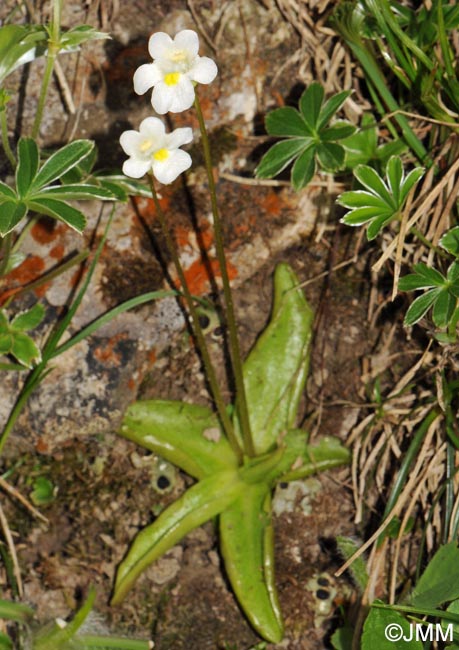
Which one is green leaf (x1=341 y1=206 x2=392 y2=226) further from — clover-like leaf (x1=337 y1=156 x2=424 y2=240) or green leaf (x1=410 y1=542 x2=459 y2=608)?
green leaf (x1=410 y1=542 x2=459 y2=608)

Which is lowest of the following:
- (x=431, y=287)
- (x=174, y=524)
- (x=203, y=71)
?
(x=174, y=524)

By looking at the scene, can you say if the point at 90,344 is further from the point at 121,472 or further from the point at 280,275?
the point at 280,275

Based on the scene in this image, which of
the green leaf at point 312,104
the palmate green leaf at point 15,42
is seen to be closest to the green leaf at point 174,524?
the green leaf at point 312,104

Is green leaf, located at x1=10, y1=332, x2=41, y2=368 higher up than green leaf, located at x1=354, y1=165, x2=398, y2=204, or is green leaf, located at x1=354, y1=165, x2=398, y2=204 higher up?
green leaf, located at x1=354, y1=165, x2=398, y2=204

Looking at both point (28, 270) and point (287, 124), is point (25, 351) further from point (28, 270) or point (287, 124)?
point (287, 124)

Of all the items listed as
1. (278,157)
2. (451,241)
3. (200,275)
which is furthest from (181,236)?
(451,241)

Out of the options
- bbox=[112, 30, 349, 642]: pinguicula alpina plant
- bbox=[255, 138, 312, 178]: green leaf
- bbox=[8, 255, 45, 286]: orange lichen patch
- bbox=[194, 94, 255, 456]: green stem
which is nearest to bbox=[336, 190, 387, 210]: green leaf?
bbox=[255, 138, 312, 178]: green leaf
